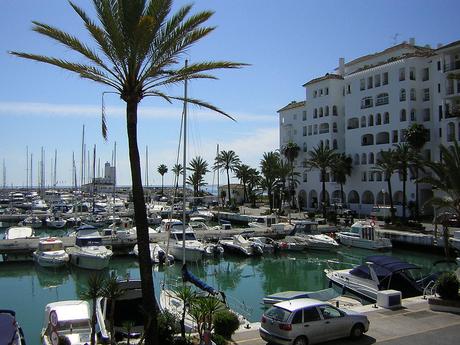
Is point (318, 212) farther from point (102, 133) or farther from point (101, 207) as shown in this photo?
point (102, 133)

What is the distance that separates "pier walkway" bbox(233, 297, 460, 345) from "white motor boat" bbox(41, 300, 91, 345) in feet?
18.3

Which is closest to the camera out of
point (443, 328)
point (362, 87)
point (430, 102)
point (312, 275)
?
point (443, 328)

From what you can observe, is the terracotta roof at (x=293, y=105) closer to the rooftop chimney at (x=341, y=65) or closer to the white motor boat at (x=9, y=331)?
the rooftop chimney at (x=341, y=65)

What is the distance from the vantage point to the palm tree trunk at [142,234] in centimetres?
1213

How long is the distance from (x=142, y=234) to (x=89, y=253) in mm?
28420

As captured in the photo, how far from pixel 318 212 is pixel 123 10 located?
6668cm

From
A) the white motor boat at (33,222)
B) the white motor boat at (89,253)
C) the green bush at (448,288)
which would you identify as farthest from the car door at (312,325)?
the white motor boat at (33,222)

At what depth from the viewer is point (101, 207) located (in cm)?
8750

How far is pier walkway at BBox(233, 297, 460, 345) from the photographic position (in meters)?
14.8

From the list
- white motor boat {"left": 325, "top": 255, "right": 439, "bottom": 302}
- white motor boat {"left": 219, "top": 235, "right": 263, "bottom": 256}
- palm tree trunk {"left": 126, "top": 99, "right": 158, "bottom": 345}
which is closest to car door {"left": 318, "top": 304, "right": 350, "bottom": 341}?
palm tree trunk {"left": 126, "top": 99, "right": 158, "bottom": 345}

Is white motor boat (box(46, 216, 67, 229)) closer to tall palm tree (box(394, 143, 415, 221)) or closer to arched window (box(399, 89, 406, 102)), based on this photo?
tall palm tree (box(394, 143, 415, 221))

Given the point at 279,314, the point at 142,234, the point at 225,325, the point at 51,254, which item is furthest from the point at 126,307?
the point at 51,254

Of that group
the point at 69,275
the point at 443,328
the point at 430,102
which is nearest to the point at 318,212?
the point at 430,102

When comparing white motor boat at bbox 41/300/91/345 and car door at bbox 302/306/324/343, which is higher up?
car door at bbox 302/306/324/343
